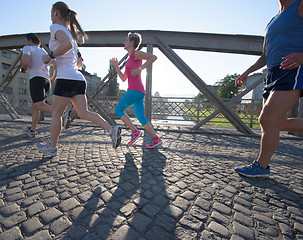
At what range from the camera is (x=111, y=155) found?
2.65 m

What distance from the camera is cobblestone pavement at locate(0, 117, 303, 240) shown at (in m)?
1.09

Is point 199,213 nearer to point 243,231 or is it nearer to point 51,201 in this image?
point 243,231

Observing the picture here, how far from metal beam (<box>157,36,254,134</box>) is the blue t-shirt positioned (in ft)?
11.1

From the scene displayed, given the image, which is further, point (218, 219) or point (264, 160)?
point (264, 160)

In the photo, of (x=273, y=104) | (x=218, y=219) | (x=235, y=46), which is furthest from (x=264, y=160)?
(x=235, y=46)

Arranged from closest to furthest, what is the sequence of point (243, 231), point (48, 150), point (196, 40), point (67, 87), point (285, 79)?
point (243, 231)
point (285, 79)
point (67, 87)
point (48, 150)
point (196, 40)

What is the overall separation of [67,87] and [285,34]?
2676mm

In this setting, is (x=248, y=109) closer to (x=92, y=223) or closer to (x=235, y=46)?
(x=235, y=46)

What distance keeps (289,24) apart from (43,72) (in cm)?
407

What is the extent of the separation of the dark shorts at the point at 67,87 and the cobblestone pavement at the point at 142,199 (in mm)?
937

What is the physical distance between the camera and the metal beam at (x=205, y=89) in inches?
203

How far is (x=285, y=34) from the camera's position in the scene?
1.74 meters

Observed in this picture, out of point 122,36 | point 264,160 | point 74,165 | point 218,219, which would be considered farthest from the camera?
point 122,36

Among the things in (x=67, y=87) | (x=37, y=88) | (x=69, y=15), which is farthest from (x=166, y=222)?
(x=37, y=88)
